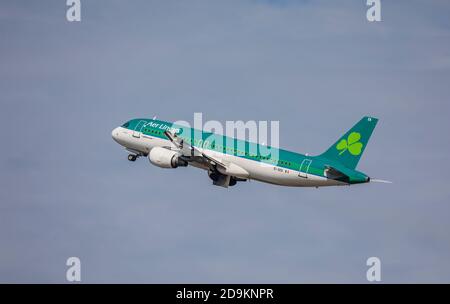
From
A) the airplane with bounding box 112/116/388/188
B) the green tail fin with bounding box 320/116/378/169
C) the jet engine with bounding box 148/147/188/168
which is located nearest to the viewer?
the airplane with bounding box 112/116/388/188

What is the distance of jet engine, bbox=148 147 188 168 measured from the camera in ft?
384

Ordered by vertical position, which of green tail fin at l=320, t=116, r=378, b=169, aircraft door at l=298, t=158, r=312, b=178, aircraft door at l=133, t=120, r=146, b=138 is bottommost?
aircraft door at l=298, t=158, r=312, b=178

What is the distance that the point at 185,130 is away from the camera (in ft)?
390

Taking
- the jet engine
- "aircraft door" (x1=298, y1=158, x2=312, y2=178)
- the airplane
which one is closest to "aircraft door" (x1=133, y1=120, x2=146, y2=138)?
the airplane

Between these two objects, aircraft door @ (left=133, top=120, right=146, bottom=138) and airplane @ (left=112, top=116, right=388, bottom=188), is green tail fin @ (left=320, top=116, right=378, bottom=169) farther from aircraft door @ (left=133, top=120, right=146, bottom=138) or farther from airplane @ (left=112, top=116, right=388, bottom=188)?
aircraft door @ (left=133, top=120, right=146, bottom=138)

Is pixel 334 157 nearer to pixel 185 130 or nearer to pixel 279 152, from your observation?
pixel 279 152

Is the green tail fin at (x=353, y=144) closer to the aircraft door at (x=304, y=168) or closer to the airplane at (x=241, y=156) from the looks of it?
the airplane at (x=241, y=156)

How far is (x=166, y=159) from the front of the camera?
117m

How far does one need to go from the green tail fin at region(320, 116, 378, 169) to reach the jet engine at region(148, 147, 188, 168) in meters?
13.3
